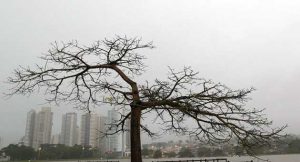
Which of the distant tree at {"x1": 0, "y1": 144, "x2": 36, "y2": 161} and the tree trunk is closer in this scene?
the tree trunk

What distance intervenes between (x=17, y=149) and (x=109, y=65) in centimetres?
7947

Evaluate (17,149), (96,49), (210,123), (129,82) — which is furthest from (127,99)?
(17,149)

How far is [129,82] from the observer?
7352mm

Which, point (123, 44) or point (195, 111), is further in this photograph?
point (123, 44)

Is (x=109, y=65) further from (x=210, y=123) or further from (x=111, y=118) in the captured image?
(x=210, y=123)

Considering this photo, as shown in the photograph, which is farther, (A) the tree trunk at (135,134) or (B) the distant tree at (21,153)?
(B) the distant tree at (21,153)

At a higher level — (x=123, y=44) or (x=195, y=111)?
(x=123, y=44)

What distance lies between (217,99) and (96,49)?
9.74 feet

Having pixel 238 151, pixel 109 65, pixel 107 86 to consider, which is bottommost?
pixel 238 151

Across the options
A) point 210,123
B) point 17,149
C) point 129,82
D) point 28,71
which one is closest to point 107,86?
point 129,82

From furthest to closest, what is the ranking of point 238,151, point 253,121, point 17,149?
point 17,149 → point 238,151 → point 253,121

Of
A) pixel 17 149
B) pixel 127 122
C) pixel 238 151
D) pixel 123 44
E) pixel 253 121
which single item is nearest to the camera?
pixel 253 121

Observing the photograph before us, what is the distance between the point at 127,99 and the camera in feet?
23.7

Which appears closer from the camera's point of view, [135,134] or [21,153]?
[135,134]
